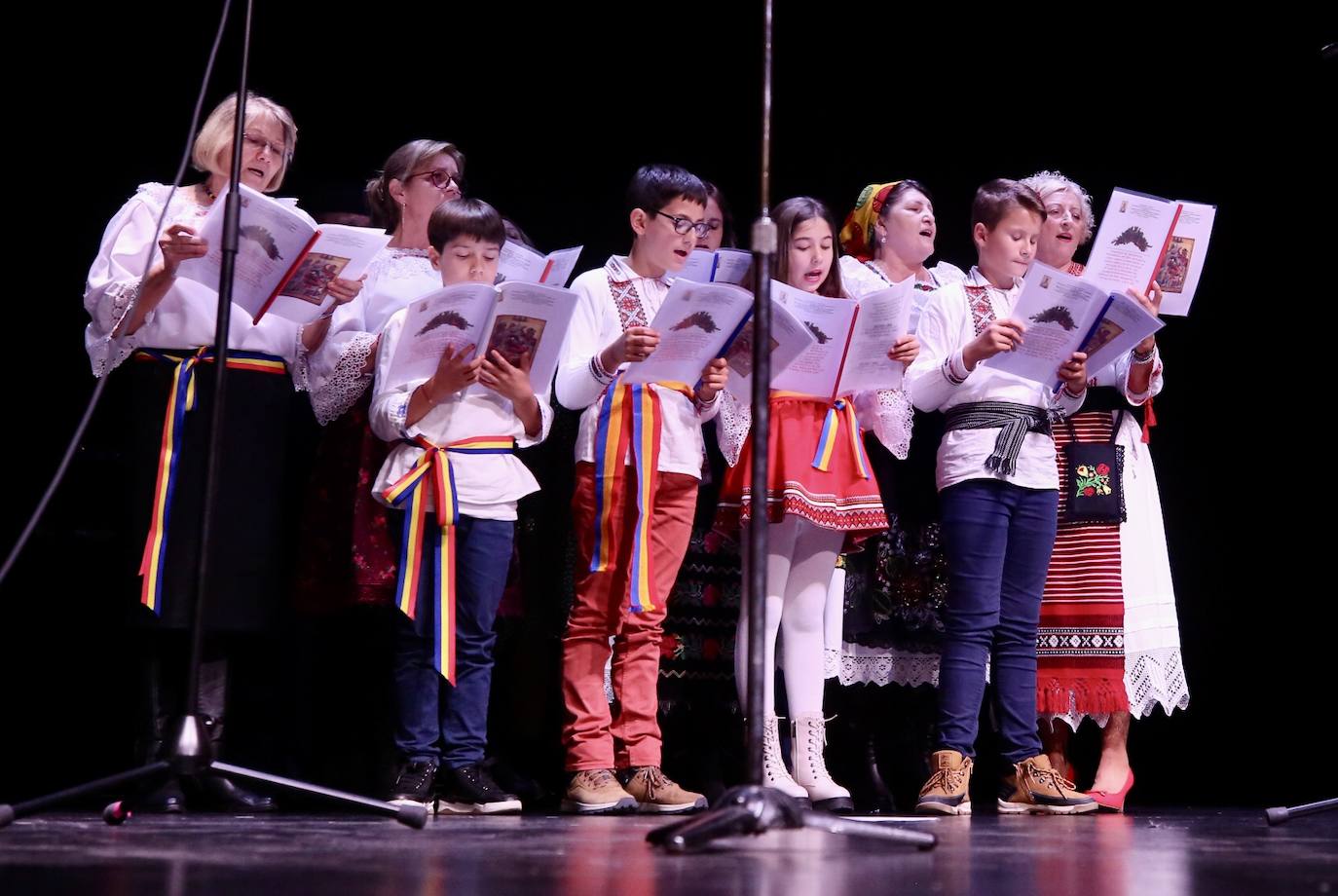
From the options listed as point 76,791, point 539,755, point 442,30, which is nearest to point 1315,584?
point 539,755

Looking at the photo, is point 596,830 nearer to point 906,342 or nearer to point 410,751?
point 410,751

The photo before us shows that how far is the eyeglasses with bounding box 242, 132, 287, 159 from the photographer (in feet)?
8.99

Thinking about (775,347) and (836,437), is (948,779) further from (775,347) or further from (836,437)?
(775,347)

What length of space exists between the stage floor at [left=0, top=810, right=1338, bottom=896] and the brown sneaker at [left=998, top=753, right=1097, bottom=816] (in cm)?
54

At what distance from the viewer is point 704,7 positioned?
12.2ft

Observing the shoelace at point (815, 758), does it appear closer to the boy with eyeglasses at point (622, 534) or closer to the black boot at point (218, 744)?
the boy with eyeglasses at point (622, 534)

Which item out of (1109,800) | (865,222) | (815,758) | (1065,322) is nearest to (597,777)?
(815,758)

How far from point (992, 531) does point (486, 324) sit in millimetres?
1123

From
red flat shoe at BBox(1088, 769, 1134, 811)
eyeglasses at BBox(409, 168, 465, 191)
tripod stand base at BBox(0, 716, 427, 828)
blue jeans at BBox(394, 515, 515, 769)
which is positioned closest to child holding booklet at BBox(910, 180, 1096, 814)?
red flat shoe at BBox(1088, 769, 1134, 811)

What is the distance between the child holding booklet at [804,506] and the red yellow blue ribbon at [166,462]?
1.06m

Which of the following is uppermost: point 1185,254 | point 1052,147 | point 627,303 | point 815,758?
point 1052,147

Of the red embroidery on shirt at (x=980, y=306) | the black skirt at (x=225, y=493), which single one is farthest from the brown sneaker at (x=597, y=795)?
the red embroidery on shirt at (x=980, y=306)

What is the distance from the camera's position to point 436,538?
103 inches

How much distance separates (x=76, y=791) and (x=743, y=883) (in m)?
0.93
